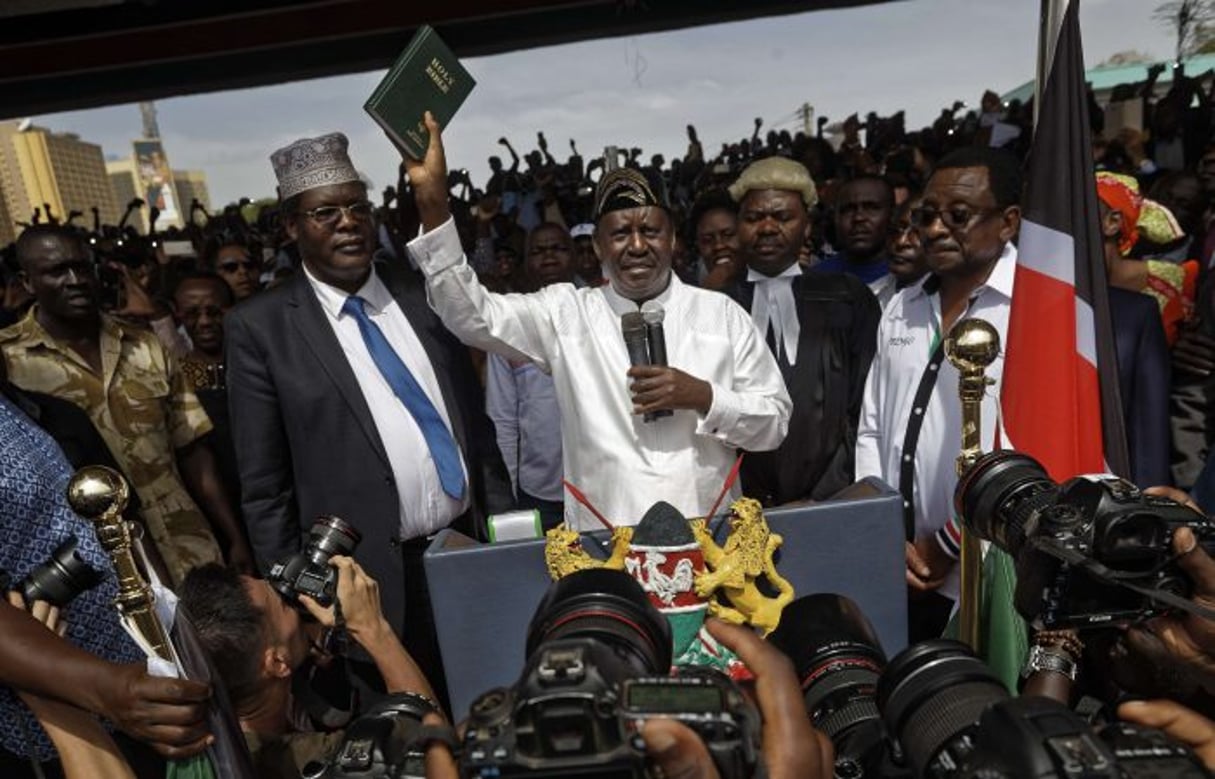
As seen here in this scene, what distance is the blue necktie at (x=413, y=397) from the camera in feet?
8.22

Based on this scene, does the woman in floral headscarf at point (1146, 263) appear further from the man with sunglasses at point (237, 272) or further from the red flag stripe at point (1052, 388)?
the man with sunglasses at point (237, 272)

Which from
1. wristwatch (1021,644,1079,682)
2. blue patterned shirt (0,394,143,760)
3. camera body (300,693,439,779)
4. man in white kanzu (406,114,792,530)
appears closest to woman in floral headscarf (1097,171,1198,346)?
man in white kanzu (406,114,792,530)

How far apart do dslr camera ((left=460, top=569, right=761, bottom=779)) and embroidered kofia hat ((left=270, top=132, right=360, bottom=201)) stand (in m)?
1.92

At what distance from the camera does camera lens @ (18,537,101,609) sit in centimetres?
124

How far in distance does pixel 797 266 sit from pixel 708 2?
6463 mm

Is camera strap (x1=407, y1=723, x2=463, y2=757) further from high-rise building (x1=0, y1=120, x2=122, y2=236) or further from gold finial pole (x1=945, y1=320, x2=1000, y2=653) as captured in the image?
high-rise building (x1=0, y1=120, x2=122, y2=236)

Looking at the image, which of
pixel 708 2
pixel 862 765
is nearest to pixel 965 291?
pixel 862 765

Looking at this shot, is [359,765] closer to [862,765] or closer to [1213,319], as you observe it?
[862,765]

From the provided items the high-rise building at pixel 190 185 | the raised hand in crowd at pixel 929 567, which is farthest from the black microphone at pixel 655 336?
the high-rise building at pixel 190 185

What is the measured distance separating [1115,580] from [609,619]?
66cm

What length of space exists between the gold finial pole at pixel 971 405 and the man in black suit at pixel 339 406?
56.6 inches

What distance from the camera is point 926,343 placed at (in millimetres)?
2420

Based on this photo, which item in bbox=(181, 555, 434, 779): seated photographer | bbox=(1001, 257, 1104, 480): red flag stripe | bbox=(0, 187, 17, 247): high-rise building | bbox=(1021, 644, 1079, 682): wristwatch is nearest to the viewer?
bbox=(1021, 644, 1079, 682): wristwatch

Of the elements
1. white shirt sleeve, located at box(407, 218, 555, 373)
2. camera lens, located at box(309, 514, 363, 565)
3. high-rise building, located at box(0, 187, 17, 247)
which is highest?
high-rise building, located at box(0, 187, 17, 247)
